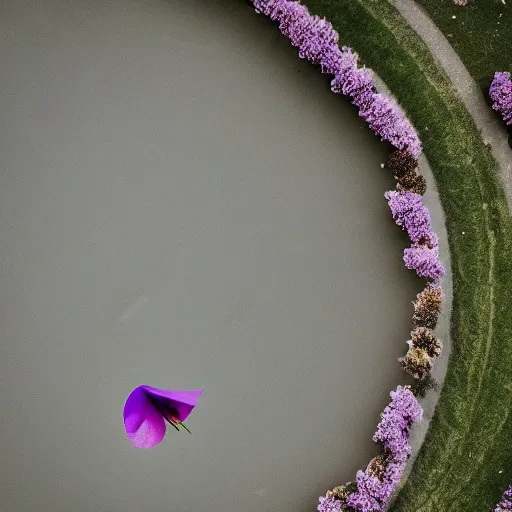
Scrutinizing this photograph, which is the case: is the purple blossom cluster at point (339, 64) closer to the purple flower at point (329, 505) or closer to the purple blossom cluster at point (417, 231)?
the purple blossom cluster at point (417, 231)

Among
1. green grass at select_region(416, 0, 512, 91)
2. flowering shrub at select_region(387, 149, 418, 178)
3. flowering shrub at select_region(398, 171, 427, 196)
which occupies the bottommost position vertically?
flowering shrub at select_region(398, 171, 427, 196)

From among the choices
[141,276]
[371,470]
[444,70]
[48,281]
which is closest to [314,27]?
[444,70]

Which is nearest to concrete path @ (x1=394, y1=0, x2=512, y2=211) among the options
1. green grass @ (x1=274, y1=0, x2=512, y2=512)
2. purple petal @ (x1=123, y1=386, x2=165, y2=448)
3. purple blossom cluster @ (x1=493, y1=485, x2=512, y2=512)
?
green grass @ (x1=274, y1=0, x2=512, y2=512)

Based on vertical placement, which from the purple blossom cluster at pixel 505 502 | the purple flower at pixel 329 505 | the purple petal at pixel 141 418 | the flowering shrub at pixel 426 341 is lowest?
the purple blossom cluster at pixel 505 502

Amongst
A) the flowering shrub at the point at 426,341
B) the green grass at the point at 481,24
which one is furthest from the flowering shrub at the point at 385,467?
the green grass at the point at 481,24

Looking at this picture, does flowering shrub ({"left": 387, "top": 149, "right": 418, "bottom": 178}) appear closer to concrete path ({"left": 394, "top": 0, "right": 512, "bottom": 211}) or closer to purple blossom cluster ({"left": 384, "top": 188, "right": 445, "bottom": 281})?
purple blossom cluster ({"left": 384, "top": 188, "right": 445, "bottom": 281})

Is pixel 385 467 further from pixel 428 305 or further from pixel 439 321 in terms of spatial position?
pixel 428 305

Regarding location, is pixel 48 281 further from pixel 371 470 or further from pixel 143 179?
pixel 371 470
